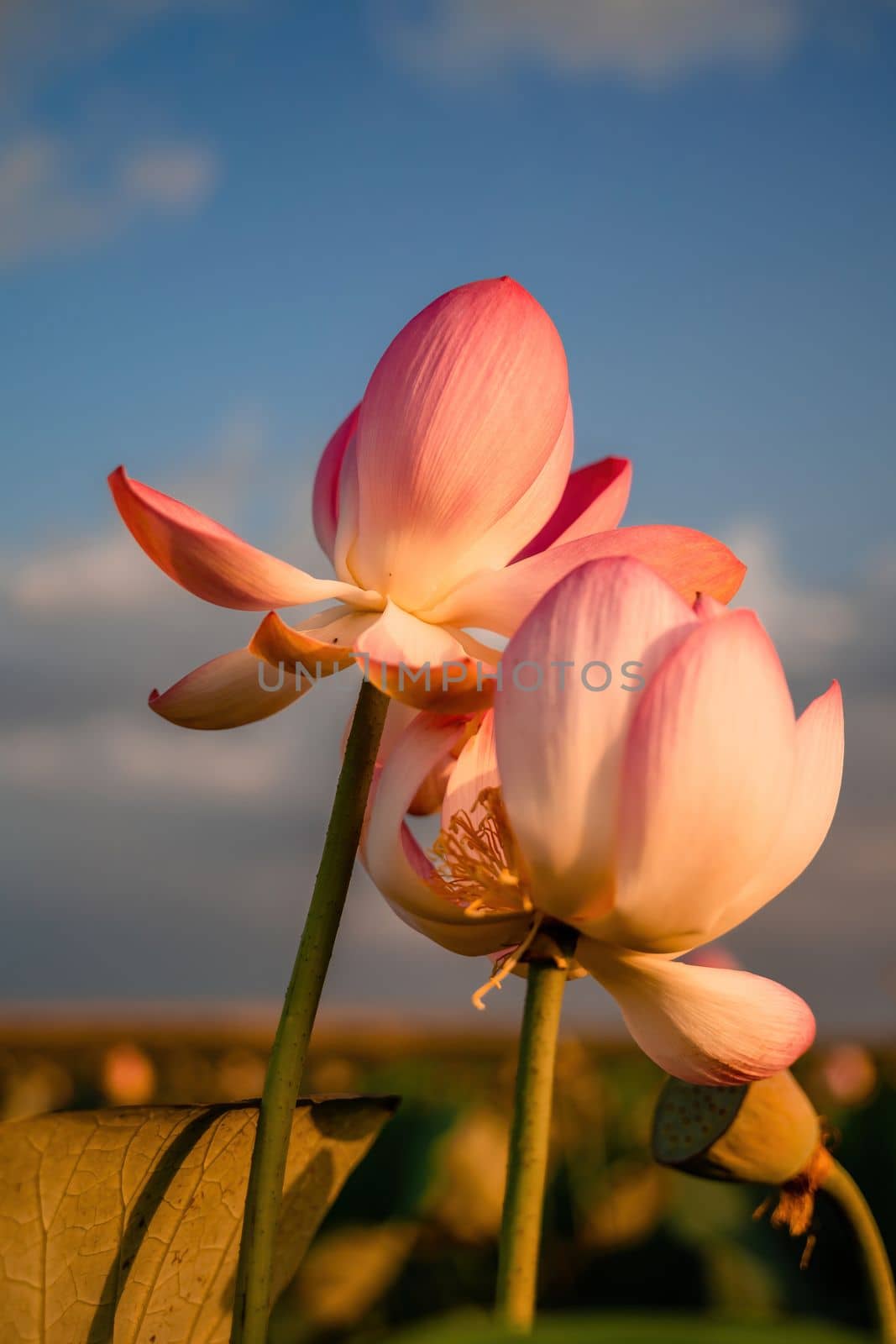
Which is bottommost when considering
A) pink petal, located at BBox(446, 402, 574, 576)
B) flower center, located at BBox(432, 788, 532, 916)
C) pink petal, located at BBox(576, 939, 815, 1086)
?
pink petal, located at BBox(576, 939, 815, 1086)

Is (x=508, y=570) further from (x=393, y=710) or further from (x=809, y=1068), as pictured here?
(x=809, y=1068)

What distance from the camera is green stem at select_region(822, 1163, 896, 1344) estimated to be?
0.60 metres

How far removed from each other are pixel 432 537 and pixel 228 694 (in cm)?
13

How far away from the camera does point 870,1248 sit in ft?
2.10

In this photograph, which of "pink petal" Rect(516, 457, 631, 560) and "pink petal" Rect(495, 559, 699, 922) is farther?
"pink petal" Rect(516, 457, 631, 560)

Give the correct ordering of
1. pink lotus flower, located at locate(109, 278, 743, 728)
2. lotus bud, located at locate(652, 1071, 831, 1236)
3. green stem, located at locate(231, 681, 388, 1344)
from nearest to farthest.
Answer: green stem, located at locate(231, 681, 388, 1344) < pink lotus flower, located at locate(109, 278, 743, 728) < lotus bud, located at locate(652, 1071, 831, 1236)

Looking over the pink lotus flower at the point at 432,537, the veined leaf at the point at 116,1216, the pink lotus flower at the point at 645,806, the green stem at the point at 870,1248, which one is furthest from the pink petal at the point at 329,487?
the green stem at the point at 870,1248

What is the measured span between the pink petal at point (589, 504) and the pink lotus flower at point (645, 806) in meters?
0.15

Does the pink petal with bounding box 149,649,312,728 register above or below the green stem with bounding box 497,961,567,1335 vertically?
above

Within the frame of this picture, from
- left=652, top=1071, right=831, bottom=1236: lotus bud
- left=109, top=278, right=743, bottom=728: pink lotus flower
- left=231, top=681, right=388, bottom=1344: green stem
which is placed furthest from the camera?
left=652, top=1071, right=831, bottom=1236: lotus bud

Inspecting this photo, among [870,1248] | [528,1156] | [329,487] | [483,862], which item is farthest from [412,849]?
[870,1248]

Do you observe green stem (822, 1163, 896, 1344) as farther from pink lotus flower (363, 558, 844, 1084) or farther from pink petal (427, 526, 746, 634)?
pink petal (427, 526, 746, 634)

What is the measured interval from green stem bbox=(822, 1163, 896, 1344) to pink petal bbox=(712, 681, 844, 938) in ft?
0.74

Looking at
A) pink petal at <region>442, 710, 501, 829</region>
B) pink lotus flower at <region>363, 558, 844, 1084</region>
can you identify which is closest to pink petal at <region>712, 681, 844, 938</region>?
pink lotus flower at <region>363, 558, 844, 1084</region>
